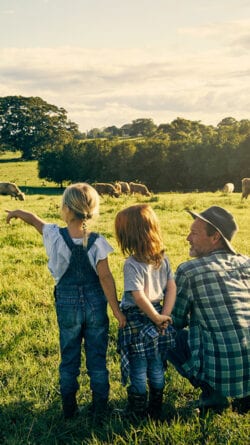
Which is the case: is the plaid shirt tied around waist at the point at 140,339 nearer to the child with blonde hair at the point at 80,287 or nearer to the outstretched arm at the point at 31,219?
the child with blonde hair at the point at 80,287

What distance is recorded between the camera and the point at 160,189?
191 feet

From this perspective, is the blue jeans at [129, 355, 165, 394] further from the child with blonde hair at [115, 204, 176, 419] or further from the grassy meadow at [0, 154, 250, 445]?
the grassy meadow at [0, 154, 250, 445]

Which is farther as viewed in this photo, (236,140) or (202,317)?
(236,140)

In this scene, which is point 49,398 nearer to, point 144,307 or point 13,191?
point 144,307

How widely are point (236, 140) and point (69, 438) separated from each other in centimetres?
5224

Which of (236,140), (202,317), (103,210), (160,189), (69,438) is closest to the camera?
(69,438)

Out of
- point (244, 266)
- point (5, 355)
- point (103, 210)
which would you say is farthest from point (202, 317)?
point (103, 210)

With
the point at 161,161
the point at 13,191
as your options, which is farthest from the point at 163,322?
the point at 161,161

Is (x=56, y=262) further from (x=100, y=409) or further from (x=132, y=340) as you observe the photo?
(x=100, y=409)

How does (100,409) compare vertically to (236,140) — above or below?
below

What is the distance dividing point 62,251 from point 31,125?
92.3m

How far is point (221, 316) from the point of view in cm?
383

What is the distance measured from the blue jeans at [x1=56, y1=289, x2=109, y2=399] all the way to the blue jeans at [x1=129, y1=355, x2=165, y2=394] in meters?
0.33

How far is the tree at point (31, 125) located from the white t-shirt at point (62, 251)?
83.8 meters
